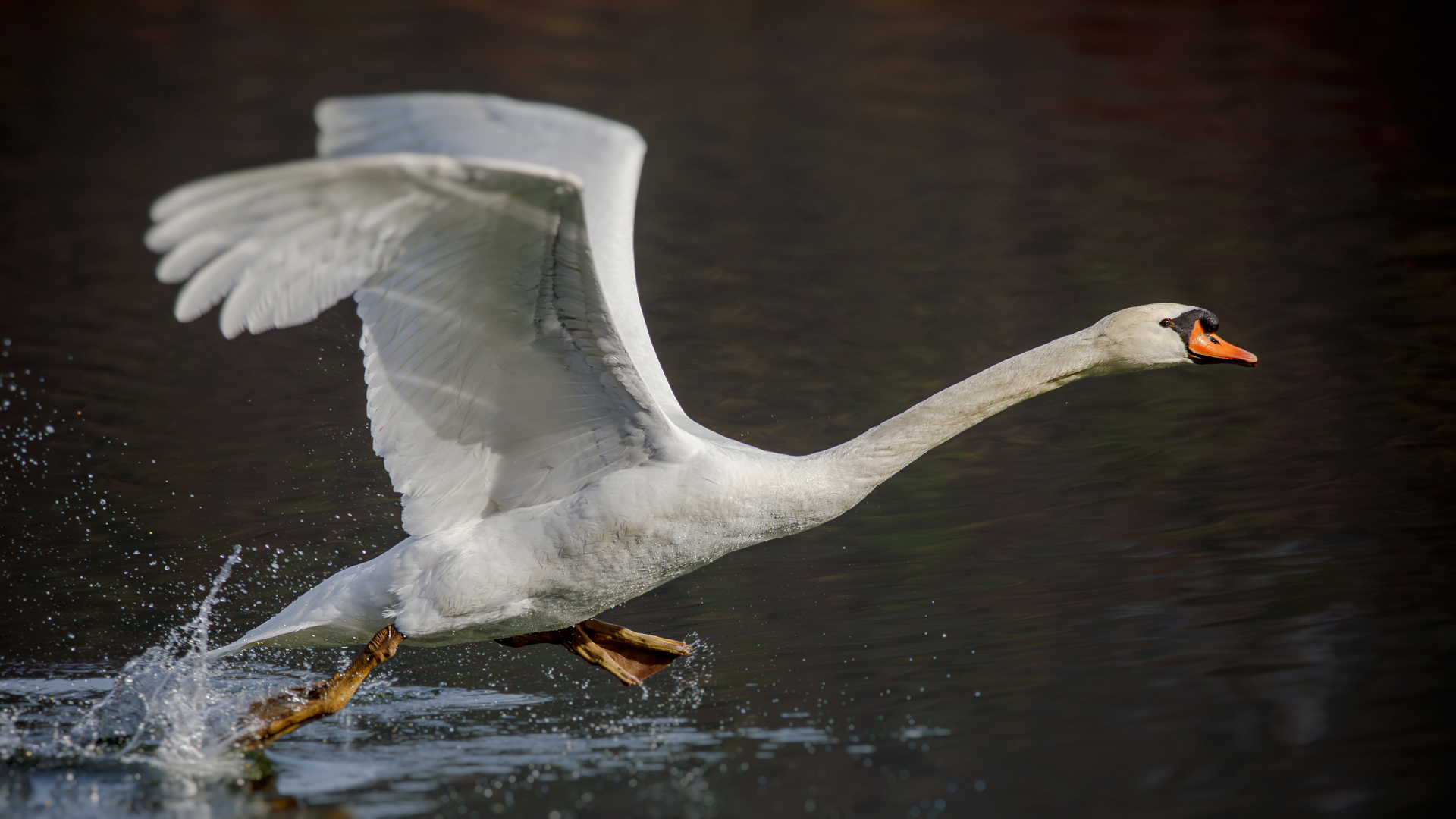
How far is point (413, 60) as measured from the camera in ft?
66.1

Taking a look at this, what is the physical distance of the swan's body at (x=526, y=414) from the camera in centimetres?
506

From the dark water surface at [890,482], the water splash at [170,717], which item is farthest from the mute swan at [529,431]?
the dark water surface at [890,482]

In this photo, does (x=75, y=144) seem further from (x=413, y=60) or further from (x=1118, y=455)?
(x=1118, y=455)

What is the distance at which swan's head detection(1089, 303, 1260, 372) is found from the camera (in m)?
6.19

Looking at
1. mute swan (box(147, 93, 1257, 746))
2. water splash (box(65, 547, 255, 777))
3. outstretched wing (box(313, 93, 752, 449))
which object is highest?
outstretched wing (box(313, 93, 752, 449))

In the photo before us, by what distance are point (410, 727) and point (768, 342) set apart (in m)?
5.60

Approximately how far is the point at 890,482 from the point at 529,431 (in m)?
3.14

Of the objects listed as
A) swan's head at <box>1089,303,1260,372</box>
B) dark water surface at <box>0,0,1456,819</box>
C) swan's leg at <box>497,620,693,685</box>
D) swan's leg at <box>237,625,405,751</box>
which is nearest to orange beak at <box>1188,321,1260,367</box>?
swan's head at <box>1089,303,1260,372</box>

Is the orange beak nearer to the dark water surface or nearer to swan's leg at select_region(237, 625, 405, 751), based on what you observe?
the dark water surface

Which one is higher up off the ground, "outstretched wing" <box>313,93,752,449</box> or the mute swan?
"outstretched wing" <box>313,93,752,449</box>

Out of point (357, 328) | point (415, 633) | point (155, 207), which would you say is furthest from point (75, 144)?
point (155, 207)

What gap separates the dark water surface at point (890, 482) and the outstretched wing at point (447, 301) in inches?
42.4

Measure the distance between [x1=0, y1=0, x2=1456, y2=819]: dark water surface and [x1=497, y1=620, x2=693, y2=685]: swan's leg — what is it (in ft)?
0.36

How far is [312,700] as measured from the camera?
596 cm
